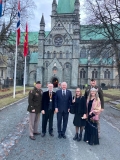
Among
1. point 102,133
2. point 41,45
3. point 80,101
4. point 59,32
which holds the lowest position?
point 102,133

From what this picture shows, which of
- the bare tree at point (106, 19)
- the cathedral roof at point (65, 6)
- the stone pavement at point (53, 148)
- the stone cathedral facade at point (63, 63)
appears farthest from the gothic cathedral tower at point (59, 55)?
the stone pavement at point (53, 148)

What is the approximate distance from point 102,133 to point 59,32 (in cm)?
5101

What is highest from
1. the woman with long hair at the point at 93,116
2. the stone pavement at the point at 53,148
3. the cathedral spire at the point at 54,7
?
the cathedral spire at the point at 54,7

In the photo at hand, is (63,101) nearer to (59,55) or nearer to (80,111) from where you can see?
(80,111)

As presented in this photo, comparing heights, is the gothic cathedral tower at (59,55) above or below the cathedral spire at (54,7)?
below

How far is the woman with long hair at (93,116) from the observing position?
6.80 m

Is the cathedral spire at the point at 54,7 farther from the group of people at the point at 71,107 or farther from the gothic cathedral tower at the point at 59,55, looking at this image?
the group of people at the point at 71,107

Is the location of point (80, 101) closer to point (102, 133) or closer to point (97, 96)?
point (97, 96)

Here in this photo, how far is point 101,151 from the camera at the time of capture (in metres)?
6.06

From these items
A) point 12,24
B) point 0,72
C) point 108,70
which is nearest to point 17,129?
point 12,24

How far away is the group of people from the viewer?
22.8 ft

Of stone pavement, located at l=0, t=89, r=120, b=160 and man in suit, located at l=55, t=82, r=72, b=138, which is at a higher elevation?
man in suit, located at l=55, t=82, r=72, b=138

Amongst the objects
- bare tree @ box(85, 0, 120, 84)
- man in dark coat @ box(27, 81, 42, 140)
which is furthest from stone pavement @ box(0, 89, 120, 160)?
bare tree @ box(85, 0, 120, 84)

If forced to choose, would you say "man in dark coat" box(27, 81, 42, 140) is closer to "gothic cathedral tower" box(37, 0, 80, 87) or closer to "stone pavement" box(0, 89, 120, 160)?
"stone pavement" box(0, 89, 120, 160)
